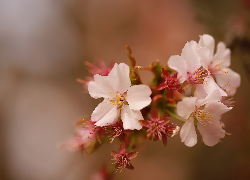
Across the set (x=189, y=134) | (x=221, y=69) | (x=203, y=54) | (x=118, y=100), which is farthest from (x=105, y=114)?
(x=221, y=69)

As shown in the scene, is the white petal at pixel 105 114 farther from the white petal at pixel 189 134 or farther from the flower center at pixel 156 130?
the white petal at pixel 189 134

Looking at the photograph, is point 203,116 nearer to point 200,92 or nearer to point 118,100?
point 200,92

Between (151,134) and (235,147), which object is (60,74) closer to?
(151,134)

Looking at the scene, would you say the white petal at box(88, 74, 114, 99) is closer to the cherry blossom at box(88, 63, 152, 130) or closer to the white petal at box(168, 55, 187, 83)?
the cherry blossom at box(88, 63, 152, 130)

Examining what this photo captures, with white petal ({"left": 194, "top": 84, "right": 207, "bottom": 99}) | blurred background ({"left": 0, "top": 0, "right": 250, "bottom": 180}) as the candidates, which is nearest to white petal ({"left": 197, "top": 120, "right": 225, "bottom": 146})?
white petal ({"left": 194, "top": 84, "right": 207, "bottom": 99})

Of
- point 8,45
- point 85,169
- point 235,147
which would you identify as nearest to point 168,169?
point 235,147

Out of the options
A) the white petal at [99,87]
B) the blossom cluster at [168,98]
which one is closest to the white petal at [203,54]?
the blossom cluster at [168,98]
